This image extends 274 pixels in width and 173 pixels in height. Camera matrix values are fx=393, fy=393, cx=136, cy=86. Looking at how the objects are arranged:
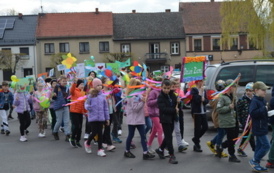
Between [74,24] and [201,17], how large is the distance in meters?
15.2

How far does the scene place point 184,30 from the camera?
46.0 metres

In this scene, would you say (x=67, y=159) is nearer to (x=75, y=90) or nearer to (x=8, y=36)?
(x=75, y=90)

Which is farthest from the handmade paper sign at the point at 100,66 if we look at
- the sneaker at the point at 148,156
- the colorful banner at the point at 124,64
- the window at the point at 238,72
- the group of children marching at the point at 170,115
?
the sneaker at the point at 148,156

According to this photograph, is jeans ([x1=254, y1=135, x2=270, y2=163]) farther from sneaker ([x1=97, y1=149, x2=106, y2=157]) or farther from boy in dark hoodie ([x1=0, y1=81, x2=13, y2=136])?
boy in dark hoodie ([x1=0, y1=81, x2=13, y2=136])

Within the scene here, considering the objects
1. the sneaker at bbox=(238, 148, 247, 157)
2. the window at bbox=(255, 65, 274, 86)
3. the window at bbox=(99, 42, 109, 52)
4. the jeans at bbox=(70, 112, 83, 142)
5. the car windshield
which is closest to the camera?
the sneaker at bbox=(238, 148, 247, 157)

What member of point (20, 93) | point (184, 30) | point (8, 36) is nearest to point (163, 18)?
point (184, 30)

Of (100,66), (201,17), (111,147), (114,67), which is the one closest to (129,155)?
(111,147)

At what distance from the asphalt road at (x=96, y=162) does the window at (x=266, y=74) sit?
2501 mm

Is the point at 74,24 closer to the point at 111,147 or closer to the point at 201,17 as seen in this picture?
the point at 201,17

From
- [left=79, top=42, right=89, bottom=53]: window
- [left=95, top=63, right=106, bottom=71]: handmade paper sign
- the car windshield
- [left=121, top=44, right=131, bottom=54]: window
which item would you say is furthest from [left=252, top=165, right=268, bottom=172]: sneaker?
[left=79, top=42, right=89, bottom=53]: window

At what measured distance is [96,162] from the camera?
25.0 ft

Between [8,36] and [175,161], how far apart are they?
43736 millimetres

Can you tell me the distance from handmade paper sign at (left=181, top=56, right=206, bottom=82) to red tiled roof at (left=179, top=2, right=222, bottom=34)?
3816cm

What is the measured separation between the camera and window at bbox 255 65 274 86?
425 inches
